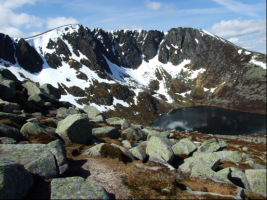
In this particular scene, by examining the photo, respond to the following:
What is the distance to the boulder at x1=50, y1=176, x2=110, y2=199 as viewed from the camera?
8750 millimetres

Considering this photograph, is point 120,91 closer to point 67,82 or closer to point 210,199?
point 67,82

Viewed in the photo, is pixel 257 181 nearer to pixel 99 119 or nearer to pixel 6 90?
pixel 99 119

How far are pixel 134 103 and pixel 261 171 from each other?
6885 inches

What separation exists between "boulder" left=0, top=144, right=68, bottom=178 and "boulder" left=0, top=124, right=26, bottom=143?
3854mm

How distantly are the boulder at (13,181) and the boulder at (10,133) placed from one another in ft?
27.1

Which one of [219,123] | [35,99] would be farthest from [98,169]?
[219,123]

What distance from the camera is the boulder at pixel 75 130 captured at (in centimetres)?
2036

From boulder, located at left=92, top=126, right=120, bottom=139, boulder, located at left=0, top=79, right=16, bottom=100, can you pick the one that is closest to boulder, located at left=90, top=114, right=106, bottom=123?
boulder, located at left=92, top=126, right=120, bottom=139

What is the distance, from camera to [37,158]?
11594 mm

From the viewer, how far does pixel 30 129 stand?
18828 millimetres

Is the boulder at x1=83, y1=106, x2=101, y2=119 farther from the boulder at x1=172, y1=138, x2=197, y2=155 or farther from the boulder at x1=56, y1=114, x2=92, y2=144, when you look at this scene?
the boulder at x1=172, y1=138, x2=197, y2=155

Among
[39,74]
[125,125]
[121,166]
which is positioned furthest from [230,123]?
[39,74]

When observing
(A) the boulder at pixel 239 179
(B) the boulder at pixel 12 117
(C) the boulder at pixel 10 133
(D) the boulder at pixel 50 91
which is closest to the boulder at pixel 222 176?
(A) the boulder at pixel 239 179

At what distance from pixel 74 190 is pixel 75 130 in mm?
12512
